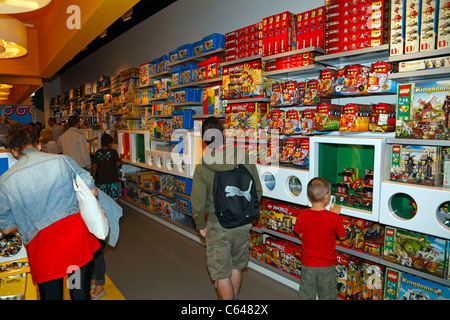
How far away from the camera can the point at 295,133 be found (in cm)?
318

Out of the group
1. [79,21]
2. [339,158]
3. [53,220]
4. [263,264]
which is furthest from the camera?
[79,21]

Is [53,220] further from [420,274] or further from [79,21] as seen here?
[79,21]

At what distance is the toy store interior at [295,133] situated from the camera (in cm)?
227

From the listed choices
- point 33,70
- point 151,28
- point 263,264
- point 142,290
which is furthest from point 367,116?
point 33,70

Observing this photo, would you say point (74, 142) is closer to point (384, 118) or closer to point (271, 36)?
point (271, 36)

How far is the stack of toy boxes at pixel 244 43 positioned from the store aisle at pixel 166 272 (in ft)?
8.26

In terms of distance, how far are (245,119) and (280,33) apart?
3.15ft

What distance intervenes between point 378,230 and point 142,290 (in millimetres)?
2368

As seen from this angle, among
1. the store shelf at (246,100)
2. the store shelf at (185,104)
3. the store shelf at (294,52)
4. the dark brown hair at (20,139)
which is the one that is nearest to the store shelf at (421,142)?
the store shelf at (294,52)

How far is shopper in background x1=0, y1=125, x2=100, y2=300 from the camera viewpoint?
1.85 meters

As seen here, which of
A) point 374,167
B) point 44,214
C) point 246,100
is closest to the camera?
point 44,214

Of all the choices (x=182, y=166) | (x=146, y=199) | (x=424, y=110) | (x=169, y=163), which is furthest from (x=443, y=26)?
(x=146, y=199)

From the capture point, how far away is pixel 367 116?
2.72m

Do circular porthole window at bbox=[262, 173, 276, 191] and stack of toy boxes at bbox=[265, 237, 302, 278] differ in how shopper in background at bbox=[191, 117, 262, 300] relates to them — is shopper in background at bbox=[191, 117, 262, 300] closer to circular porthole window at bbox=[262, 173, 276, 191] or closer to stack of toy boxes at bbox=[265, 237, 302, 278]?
stack of toy boxes at bbox=[265, 237, 302, 278]
